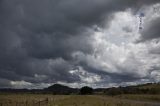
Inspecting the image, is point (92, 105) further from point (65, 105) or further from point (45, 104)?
point (45, 104)

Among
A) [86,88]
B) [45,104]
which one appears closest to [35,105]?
[45,104]

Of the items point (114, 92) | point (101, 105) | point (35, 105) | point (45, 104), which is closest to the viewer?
point (35, 105)

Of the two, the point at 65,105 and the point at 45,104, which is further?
the point at 65,105

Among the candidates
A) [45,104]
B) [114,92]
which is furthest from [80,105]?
[114,92]

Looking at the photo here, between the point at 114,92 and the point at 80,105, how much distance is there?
293 feet

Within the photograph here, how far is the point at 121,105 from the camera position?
212 feet

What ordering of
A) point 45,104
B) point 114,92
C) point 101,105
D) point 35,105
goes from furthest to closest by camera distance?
point 114,92 → point 101,105 → point 45,104 → point 35,105

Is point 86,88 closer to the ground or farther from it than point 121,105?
farther from it

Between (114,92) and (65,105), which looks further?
(114,92)

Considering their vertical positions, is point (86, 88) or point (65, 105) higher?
point (86, 88)

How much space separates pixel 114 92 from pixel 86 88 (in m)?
15.2

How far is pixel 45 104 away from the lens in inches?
2405

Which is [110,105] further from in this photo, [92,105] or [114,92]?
[114,92]

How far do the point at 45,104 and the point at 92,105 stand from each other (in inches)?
483
